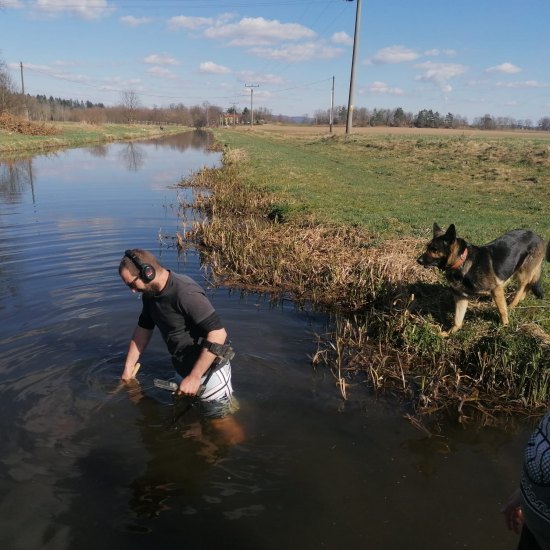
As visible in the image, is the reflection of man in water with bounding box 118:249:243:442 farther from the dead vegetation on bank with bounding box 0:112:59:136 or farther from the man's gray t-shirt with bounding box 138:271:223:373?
the dead vegetation on bank with bounding box 0:112:59:136

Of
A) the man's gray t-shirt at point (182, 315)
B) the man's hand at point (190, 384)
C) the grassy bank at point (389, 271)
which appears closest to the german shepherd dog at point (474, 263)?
the grassy bank at point (389, 271)

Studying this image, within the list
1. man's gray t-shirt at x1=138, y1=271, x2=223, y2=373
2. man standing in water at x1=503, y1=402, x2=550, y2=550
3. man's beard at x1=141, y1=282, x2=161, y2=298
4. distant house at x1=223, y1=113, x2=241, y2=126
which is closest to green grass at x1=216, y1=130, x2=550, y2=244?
man's gray t-shirt at x1=138, y1=271, x2=223, y2=373

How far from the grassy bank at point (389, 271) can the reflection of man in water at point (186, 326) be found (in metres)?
1.59

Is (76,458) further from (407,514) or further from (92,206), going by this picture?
(92,206)

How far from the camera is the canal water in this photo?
3406mm

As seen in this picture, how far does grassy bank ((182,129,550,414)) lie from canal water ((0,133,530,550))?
535 mm

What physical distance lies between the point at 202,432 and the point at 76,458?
1126 mm

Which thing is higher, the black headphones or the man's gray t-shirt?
the black headphones

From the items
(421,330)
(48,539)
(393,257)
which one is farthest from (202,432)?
(393,257)

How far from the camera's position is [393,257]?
809 centimetres

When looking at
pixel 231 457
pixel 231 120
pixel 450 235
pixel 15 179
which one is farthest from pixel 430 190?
pixel 231 120

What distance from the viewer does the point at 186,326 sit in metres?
4.22

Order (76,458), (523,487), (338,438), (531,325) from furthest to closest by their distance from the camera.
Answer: (531,325) < (338,438) < (76,458) < (523,487)

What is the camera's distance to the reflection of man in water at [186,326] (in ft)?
12.8
